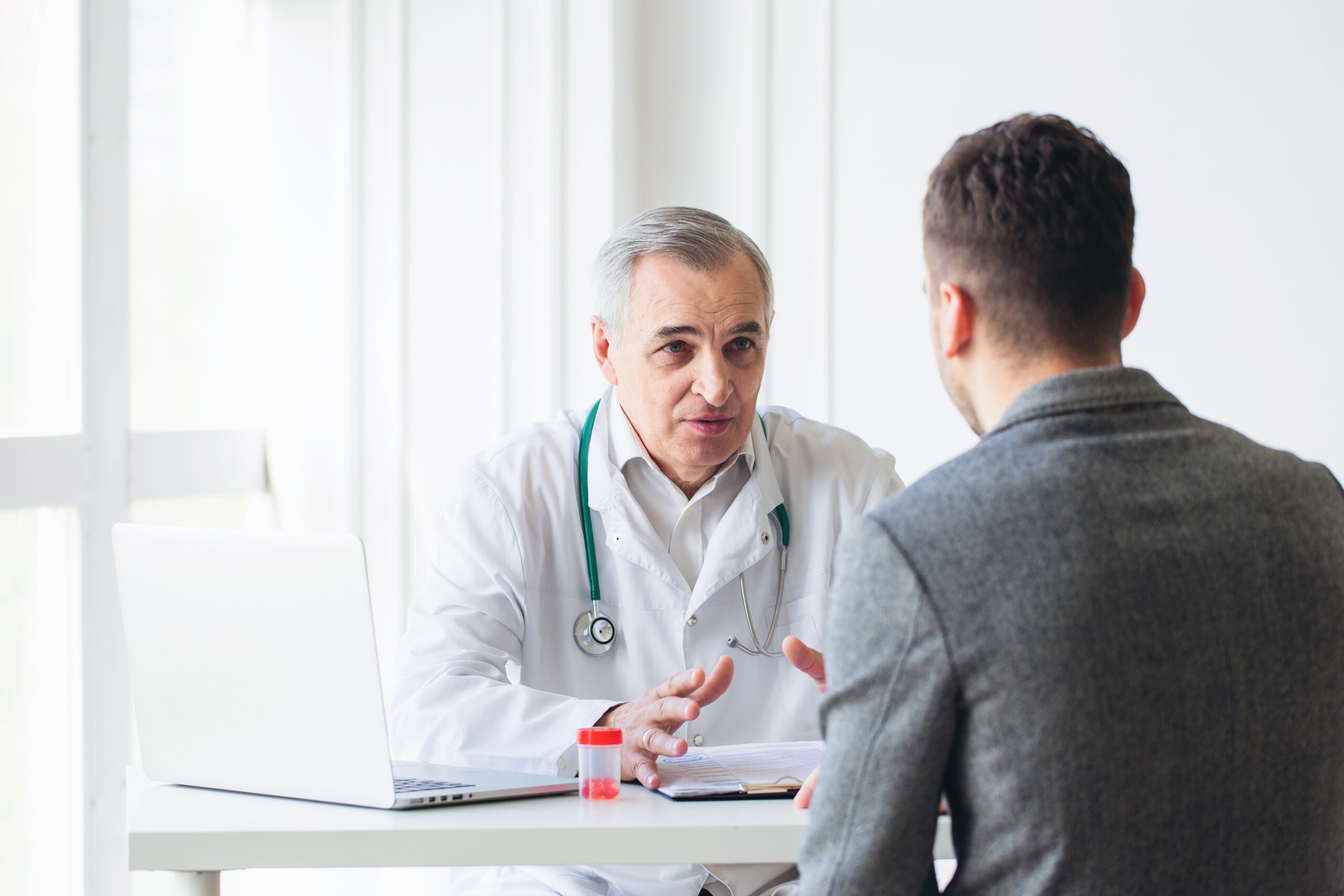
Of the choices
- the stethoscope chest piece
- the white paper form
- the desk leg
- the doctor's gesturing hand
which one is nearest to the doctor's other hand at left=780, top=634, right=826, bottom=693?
the doctor's gesturing hand

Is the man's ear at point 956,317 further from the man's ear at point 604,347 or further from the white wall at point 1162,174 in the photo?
the white wall at point 1162,174

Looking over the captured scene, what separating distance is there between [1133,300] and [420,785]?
976 mm

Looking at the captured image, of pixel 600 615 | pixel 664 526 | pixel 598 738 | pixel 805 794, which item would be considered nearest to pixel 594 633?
pixel 600 615

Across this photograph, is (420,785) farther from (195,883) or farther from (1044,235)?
(1044,235)

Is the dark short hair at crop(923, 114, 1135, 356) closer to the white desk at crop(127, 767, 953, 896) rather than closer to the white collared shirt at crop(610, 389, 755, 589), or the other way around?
the white desk at crop(127, 767, 953, 896)

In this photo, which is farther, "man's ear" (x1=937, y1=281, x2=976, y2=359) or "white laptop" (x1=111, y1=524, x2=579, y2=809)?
"white laptop" (x1=111, y1=524, x2=579, y2=809)

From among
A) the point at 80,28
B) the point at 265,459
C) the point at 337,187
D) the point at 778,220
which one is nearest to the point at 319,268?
the point at 337,187

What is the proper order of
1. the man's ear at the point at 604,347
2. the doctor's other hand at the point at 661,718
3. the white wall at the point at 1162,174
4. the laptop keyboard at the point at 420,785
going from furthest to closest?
the white wall at the point at 1162,174 < the man's ear at the point at 604,347 < the doctor's other hand at the point at 661,718 < the laptop keyboard at the point at 420,785

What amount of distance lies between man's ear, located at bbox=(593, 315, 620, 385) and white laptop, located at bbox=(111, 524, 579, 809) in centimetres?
99

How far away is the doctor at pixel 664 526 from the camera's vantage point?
2.07 metres

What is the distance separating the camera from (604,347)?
232cm

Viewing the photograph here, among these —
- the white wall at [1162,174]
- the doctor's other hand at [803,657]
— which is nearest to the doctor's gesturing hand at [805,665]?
the doctor's other hand at [803,657]

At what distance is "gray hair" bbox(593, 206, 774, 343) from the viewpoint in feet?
7.04

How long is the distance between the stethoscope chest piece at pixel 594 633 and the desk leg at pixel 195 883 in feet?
2.82
